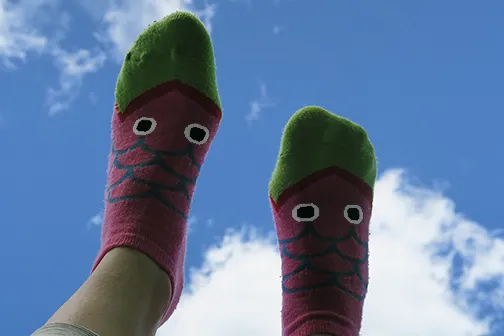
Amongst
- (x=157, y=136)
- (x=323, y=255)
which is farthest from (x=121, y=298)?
(x=323, y=255)

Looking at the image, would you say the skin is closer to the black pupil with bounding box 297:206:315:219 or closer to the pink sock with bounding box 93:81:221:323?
the pink sock with bounding box 93:81:221:323

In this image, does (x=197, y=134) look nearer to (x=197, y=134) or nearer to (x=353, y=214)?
(x=197, y=134)

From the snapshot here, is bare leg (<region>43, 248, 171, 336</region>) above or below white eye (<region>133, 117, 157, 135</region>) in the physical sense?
below

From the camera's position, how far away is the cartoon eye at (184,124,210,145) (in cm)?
114

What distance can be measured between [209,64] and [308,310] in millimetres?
510

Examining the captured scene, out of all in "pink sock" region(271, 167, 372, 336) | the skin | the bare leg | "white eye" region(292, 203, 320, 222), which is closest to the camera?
the bare leg

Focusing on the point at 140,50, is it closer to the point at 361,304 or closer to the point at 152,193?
the point at 152,193

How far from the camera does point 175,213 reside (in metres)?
1.00

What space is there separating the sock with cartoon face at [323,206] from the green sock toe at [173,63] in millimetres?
208

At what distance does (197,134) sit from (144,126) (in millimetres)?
100

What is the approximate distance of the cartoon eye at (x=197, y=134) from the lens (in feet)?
3.73

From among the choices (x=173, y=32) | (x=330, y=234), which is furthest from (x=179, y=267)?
(x=173, y=32)

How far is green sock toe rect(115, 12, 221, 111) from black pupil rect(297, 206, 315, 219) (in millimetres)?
272

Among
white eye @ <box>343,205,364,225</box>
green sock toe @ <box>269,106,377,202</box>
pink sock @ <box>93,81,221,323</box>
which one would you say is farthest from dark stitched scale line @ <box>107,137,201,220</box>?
white eye @ <box>343,205,364,225</box>
